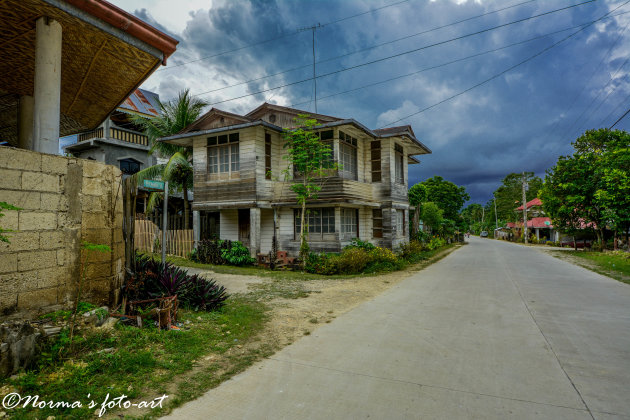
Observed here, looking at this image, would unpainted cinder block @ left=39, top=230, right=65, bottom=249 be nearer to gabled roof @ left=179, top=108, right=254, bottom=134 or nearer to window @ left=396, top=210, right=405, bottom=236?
gabled roof @ left=179, top=108, right=254, bottom=134

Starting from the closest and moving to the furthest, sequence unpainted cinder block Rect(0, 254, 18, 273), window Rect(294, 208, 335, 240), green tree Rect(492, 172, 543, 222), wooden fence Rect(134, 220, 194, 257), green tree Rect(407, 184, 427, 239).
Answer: unpainted cinder block Rect(0, 254, 18, 273), window Rect(294, 208, 335, 240), wooden fence Rect(134, 220, 194, 257), green tree Rect(407, 184, 427, 239), green tree Rect(492, 172, 543, 222)

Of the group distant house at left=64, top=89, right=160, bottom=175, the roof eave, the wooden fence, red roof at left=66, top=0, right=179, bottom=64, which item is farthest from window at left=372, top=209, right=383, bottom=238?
distant house at left=64, top=89, right=160, bottom=175

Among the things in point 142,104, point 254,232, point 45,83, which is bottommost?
point 254,232

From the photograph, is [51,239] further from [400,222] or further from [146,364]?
[400,222]

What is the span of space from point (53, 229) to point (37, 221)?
210 millimetres

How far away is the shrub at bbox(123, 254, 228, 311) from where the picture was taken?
5.56m

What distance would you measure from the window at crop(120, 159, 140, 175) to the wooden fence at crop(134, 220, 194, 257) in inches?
306

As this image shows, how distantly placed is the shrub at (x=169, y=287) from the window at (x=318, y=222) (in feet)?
28.0

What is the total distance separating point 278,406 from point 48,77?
585cm

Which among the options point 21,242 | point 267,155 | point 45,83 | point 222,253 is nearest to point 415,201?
point 267,155

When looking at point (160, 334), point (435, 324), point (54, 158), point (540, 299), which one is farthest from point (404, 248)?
point (54, 158)

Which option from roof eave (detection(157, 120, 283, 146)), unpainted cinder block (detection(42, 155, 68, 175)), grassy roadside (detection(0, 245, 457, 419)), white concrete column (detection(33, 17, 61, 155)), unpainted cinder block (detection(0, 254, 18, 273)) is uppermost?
roof eave (detection(157, 120, 283, 146))

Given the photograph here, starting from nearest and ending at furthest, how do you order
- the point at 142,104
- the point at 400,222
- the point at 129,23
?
the point at 129,23
the point at 400,222
the point at 142,104

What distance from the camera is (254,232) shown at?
14.8 meters
